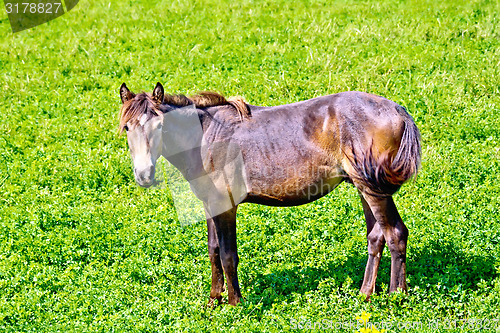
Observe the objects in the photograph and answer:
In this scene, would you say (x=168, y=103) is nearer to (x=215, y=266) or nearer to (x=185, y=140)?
(x=185, y=140)

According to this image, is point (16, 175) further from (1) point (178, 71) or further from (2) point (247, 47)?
(2) point (247, 47)

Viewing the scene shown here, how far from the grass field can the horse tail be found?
129 cm

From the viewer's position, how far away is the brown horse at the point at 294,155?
7570 mm

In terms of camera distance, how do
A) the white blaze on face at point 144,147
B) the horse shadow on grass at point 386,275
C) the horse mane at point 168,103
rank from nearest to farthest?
the white blaze on face at point 144,147 < the horse mane at point 168,103 < the horse shadow on grass at point 386,275

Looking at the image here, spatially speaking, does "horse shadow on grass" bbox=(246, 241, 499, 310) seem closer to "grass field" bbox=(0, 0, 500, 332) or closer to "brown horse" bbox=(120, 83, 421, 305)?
"grass field" bbox=(0, 0, 500, 332)

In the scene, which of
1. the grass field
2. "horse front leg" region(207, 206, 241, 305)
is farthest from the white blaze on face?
the grass field

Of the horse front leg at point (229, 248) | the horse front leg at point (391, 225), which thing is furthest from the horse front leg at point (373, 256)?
the horse front leg at point (229, 248)

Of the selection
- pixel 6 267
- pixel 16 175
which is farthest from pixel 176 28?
pixel 6 267

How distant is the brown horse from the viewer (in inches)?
298

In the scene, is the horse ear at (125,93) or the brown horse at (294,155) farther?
the brown horse at (294,155)

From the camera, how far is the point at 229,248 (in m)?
7.78

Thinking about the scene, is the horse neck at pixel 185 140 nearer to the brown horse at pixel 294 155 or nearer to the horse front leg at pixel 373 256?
the brown horse at pixel 294 155

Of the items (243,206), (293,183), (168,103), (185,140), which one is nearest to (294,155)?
(293,183)

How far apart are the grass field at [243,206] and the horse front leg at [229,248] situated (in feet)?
1.03
